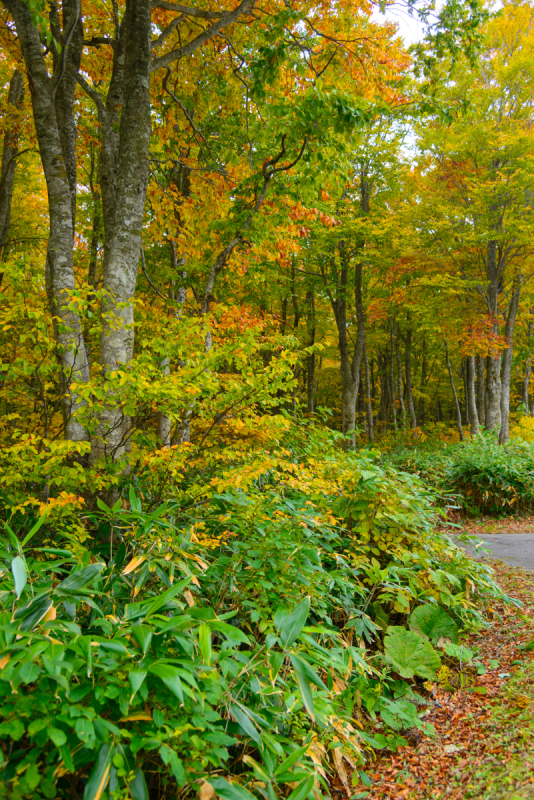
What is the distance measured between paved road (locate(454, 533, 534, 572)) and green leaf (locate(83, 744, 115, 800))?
14.1 ft

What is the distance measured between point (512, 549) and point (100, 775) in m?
5.62

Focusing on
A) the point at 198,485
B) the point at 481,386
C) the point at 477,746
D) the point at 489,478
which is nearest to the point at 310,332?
the point at 481,386

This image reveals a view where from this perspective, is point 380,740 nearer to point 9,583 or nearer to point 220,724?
point 220,724

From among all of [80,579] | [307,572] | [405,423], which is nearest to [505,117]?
[405,423]

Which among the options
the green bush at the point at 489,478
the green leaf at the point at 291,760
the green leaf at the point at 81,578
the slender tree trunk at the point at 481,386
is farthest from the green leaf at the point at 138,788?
the slender tree trunk at the point at 481,386

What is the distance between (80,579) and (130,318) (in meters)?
2.45

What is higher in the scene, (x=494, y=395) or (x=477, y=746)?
(x=494, y=395)

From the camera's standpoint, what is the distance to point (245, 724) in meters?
1.50

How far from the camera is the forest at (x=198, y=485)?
1.39m

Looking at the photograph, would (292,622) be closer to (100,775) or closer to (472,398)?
(100,775)

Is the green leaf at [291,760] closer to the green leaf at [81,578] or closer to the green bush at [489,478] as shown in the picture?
the green leaf at [81,578]

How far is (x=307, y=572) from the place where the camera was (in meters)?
2.55

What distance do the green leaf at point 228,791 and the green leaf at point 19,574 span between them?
84 centimetres

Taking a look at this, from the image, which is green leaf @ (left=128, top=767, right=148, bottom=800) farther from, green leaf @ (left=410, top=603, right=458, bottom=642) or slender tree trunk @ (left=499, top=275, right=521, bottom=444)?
slender tree trunk @ (left=499, top=275, right=521, bottom=444)
